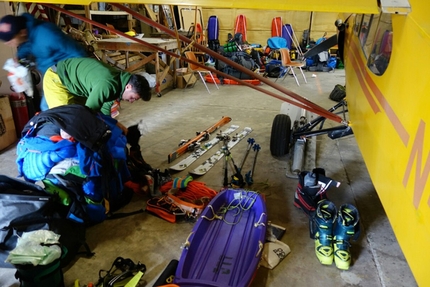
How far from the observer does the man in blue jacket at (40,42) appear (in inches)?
120

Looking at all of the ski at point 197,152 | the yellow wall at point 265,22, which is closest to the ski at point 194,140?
the ski at point 197,152

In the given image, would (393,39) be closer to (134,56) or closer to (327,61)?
(134,56)

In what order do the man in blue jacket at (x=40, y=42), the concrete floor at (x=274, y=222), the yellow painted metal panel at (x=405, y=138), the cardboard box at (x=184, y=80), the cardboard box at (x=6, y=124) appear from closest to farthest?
the yellow painted metal panel at (x=405, y=138) → the concrete floor at (x=274, y=222) → the man in blue jacket at (x=40, y=42) → the cardboard box at (x=6, y=124) → the cardboard box at (x=184, y=80)

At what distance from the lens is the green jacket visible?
2.55 m

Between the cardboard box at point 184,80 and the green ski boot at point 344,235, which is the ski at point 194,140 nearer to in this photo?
the green ski boot at point 344,235

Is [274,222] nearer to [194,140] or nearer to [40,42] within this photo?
[194,140]

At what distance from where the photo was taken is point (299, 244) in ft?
8.68

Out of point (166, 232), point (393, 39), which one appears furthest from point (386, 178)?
point (166, 232)

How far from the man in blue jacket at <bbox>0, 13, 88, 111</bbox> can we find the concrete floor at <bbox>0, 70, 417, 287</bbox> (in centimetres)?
138

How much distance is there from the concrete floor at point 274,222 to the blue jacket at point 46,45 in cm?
137

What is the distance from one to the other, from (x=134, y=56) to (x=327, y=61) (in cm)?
638

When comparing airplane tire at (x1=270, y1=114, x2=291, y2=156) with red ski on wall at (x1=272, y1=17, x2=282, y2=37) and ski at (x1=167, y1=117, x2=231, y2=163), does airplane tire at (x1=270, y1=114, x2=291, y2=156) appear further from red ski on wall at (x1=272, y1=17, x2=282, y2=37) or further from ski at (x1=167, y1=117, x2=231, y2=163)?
red ski on wall at (x1=272, y1=17, x2=282, y2=37)

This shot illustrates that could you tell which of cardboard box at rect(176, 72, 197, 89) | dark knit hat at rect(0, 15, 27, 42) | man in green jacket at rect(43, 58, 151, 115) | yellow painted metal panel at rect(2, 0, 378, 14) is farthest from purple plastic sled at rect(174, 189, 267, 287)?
cardboard box at rect(176, 72, 197, 89)

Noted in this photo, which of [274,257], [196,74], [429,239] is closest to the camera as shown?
[429,239]
